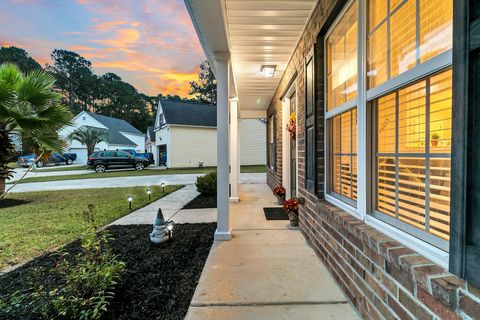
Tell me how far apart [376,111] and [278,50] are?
8.32ft

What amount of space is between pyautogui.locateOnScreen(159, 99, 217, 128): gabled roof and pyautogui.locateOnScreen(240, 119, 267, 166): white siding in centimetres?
281

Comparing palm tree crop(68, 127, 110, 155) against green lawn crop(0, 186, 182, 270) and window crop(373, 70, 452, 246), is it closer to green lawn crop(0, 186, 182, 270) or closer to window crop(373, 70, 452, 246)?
green lawn crop(0, 186, 182, 270)

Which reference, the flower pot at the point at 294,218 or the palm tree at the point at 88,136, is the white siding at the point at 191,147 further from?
the flower pot at the point at 294,218

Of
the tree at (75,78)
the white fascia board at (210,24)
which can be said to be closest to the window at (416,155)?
the white fascia board at (210,24)

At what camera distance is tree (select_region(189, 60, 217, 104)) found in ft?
115

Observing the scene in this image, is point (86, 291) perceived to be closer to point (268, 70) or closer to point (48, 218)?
point (48, 218)

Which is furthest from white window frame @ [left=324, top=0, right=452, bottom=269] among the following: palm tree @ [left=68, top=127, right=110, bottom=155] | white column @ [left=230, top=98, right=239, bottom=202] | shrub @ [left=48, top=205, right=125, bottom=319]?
palm tree @ [left=68, top=127, right=110, bottom=155]

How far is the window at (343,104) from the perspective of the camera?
81.6 inches

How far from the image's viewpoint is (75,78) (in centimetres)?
4050

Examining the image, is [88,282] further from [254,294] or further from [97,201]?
[97,201]

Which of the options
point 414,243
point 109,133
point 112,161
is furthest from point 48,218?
point 109,133

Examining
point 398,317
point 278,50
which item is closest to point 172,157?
point 278,50

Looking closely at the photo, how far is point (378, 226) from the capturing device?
1.60m

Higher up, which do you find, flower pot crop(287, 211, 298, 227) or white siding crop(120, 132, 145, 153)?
white siding crop(120, 132, 145, 153)
